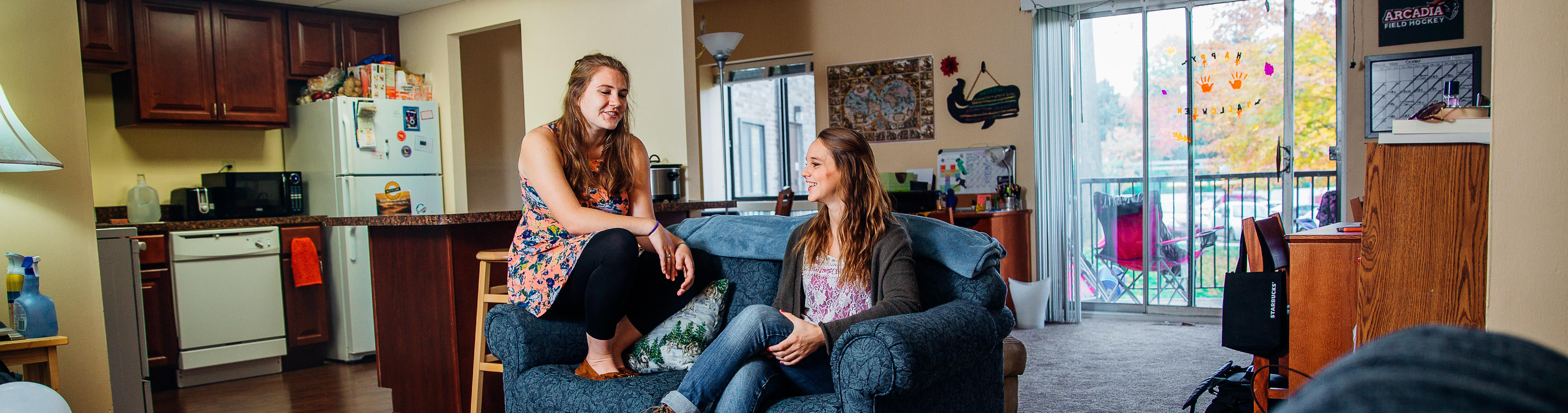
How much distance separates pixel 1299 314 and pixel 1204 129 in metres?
2.61

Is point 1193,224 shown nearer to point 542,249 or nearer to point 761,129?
point 761,129

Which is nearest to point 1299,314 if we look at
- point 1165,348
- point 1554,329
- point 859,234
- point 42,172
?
point 1554,329

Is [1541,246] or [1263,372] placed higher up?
[1541,246]

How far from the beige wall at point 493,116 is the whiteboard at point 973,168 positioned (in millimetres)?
2574

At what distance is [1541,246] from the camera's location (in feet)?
4.80

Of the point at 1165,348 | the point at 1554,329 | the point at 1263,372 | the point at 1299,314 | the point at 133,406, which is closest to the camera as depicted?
the point at 1554,329

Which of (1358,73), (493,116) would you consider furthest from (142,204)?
(1358,73)

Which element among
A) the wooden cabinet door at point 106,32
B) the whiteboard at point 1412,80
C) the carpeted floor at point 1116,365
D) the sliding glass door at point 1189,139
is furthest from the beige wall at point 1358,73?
the wooden cabinet door at point 106,32

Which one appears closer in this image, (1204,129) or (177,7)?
(177,7)

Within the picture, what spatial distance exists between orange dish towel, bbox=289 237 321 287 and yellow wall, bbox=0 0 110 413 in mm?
1835

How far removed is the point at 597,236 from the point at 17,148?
141cm

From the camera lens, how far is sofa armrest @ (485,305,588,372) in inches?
81.9

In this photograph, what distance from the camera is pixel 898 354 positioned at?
4.96 ft

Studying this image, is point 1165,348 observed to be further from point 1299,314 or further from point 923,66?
point 923,66
